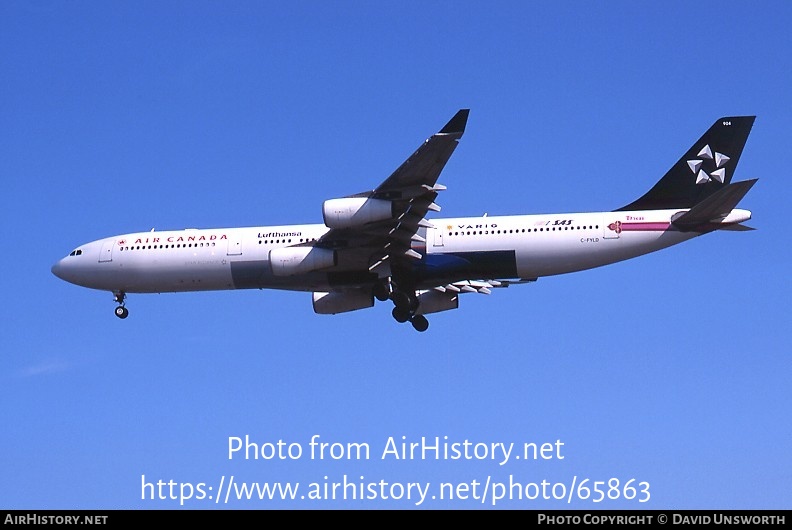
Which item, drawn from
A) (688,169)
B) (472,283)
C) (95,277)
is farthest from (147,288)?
(688,169)

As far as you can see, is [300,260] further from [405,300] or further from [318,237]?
[405,300]

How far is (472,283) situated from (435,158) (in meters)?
10.7

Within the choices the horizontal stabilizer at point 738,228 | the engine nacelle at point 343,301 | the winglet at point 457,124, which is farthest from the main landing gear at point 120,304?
the horizontal stabilizer at point 738,228

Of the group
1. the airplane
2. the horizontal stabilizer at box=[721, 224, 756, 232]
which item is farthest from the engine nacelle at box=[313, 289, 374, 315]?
the horizontal stabilizer at box=[721, 224, 756, 232]

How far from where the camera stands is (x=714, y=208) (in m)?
40.0

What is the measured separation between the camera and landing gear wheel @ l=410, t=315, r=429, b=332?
4650 cm

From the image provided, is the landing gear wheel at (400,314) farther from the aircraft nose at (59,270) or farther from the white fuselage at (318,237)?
the aircraft nose at (59,270)

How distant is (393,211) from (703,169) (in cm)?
1206

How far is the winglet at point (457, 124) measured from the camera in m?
36.9

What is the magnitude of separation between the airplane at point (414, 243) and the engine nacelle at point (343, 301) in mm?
49

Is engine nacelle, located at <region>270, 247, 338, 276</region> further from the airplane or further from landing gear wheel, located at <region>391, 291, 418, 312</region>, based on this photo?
landing gear wheel, located at <region>391, 291, 418, 312</region>
